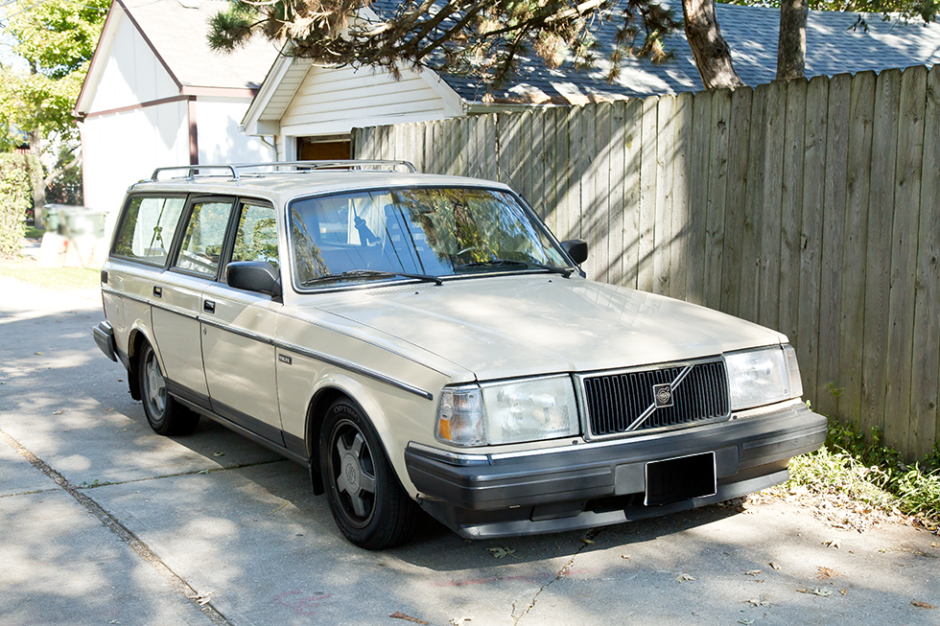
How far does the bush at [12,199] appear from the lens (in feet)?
59.6

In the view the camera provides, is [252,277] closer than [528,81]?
Yes

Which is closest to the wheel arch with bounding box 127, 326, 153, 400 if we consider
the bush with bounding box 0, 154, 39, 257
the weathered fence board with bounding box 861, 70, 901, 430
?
the weathered fence board with bounding box 861, 70, 901, 430

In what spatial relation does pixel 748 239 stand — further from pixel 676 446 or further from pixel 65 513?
pixel 65 513

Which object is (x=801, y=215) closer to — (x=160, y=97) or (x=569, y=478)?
(x=569, y=478)

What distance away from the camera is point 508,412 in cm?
388

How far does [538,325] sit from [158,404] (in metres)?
3.50

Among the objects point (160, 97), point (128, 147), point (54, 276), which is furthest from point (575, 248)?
point (128, 147)

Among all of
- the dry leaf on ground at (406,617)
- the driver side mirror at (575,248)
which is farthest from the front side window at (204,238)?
the dry leaf on ground at (406,617)

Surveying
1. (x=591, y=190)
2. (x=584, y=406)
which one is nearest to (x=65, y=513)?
(x=584, y=406)

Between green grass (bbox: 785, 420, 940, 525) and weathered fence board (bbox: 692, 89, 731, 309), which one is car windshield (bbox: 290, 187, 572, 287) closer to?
weathered fence board (bbox: 692, 89, 731, 309)

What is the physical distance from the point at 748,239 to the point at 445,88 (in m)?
7.07

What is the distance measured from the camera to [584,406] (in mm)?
3941

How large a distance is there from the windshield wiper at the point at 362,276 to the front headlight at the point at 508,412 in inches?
51.7

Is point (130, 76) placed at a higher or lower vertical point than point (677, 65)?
higher
